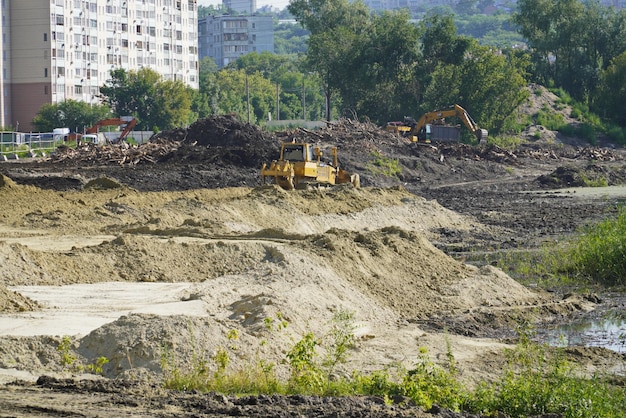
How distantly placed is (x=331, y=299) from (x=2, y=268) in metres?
5.21

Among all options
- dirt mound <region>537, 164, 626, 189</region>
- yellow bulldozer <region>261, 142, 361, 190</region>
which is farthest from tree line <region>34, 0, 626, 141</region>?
yellow bulldozer <region>261, 142, 361, 190</region>

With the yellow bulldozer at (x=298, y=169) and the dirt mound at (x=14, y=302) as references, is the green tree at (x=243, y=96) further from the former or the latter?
the dirt mound at (x=14, y=302)

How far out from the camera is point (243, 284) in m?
18.6

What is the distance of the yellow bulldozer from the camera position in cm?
3731

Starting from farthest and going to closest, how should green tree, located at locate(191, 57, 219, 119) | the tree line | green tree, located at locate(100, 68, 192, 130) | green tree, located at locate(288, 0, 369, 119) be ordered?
green tree, located at locate(191, 57, 219, 119) → green tree, located at locate(100, 68, 192, 130) → green tree, located at locate(288, 0, 369, 119) → the tree line

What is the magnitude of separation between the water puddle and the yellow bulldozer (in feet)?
63.6

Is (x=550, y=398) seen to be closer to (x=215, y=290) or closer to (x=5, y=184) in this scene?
(x=215, y=290)

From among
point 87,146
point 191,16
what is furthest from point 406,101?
point 191,16

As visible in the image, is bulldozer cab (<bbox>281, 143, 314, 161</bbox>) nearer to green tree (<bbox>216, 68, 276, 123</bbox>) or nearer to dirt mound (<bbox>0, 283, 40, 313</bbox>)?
dirt mound (<bbox>0, 283, 40, 313</bbox>)

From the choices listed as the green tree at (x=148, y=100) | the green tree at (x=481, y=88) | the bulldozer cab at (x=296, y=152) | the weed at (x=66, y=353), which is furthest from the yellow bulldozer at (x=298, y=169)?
the green tree at (x=148, y=100)

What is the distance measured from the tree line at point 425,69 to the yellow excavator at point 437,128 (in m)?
5.88

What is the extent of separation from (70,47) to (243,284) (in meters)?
94.0

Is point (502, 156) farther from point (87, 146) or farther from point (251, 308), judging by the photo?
point (251, 308)

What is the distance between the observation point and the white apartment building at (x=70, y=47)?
341 ft
